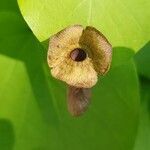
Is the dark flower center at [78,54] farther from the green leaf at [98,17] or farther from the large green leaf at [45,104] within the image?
the large green leaf at [45,104]

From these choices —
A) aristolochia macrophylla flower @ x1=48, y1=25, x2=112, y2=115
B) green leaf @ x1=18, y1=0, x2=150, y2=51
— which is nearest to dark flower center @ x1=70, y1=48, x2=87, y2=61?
aristolochia macrophylla flower @ x1=48, y1=25, x2=112, y2=115

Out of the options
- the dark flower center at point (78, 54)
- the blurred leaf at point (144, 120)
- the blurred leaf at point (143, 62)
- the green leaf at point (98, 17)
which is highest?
the dark flower center at point (78, 54)

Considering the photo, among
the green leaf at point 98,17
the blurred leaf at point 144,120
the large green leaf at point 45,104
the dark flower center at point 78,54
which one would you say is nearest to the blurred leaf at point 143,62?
the blurred leaf at point 144,120

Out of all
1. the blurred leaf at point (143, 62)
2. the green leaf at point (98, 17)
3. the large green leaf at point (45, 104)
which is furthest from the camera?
the blurred leaf at point (143, 62)

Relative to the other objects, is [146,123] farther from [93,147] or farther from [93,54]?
[93,54]

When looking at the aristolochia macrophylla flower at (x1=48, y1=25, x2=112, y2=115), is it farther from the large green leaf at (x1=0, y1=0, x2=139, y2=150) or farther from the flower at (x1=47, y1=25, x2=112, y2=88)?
the large green leaf at (x1=0, y1=0, x2=139, y2=150)

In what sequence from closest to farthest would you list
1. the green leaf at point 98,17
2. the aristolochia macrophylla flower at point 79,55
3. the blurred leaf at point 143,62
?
1. the aristolochia macrophylla flower at point 79,55
2. the green leaf at point 98,17
3. the blurred leaf at point 143,62

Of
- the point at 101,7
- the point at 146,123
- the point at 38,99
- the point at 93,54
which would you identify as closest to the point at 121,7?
the point at 101,7
